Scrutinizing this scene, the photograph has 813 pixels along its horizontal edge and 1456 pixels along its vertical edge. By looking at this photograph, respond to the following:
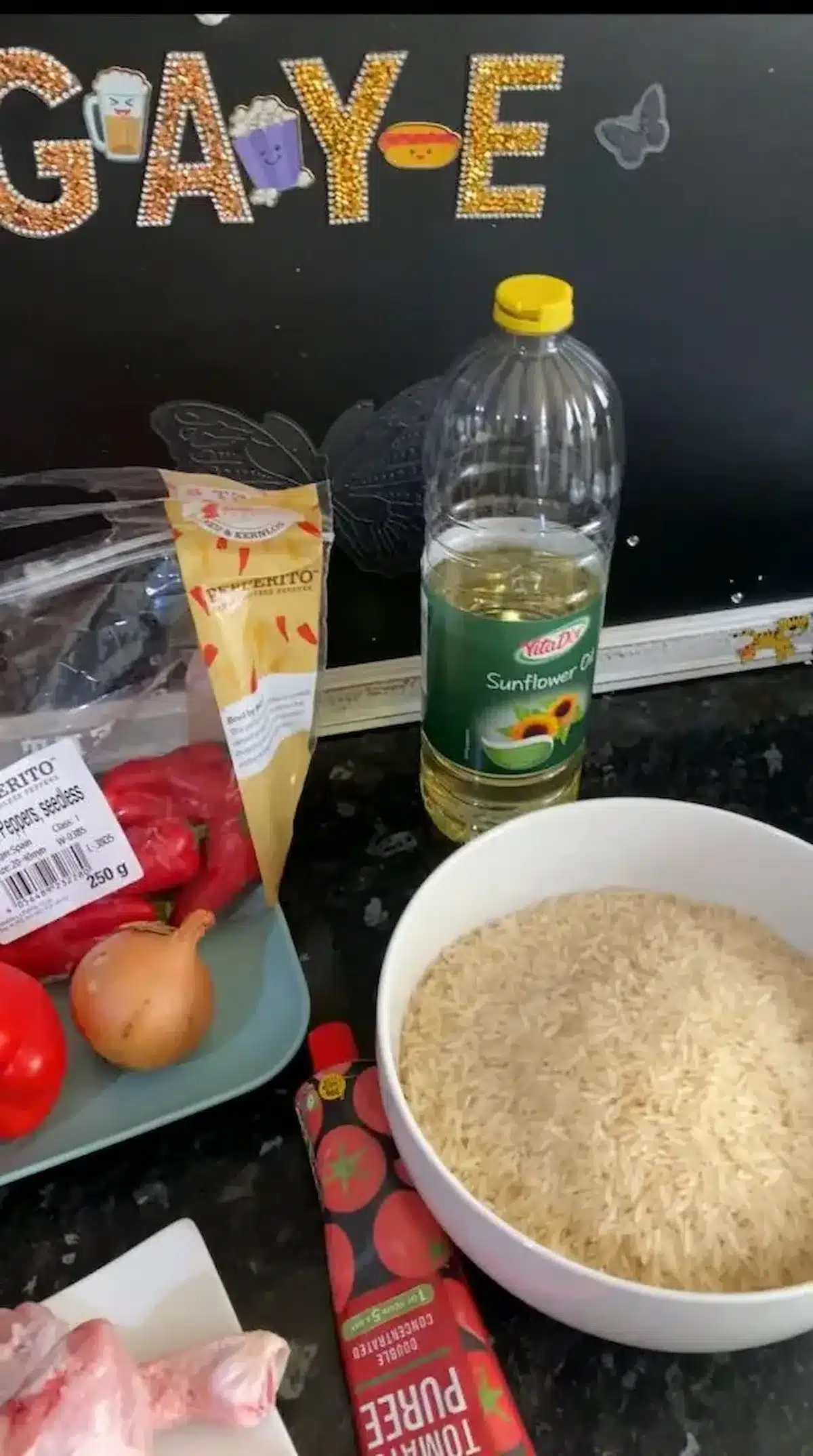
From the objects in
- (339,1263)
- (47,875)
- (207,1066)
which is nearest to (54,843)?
(47,875)

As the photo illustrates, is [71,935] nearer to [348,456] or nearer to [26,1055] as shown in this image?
[26,1055]

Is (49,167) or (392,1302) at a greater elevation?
(49,167)

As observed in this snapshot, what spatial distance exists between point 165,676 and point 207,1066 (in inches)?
8.4

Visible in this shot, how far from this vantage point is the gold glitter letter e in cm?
62

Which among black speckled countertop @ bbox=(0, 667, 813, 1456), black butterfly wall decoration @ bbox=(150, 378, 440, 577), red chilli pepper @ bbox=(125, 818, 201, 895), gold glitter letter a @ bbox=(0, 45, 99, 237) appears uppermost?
gold glitter letter a @ bbox=(0, 45, 99, 237)

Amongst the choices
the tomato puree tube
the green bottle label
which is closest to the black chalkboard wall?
the green bottle label

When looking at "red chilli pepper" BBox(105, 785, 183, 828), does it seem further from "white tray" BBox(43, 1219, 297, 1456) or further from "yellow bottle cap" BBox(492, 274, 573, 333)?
"yellow bottle cap" BBox(492, 274, 573, 333)

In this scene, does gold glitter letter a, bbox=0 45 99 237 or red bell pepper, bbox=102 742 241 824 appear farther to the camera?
red bell pepper, bbox=102 742 241 824

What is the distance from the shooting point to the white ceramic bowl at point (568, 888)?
501 millimetres

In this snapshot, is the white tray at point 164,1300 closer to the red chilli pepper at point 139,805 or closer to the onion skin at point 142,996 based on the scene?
the onion skin at point 142,996

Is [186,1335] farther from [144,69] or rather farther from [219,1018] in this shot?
[144,69]

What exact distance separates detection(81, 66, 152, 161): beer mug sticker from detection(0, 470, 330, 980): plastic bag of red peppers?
0.16 metres

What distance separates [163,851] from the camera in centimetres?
67

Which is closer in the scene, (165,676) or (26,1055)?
(26,1055)
